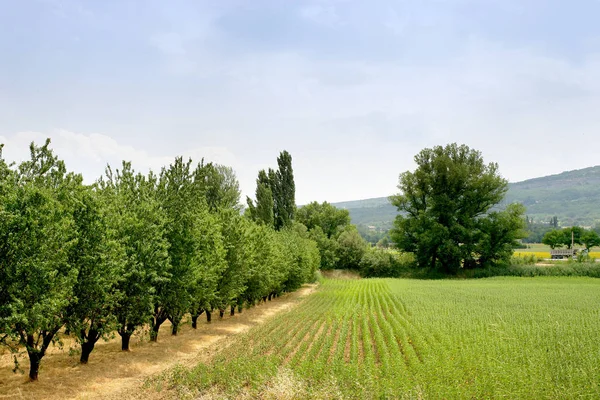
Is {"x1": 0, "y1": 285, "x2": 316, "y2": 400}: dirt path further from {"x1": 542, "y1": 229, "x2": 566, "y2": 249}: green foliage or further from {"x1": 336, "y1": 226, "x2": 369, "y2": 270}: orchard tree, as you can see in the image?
{"x1": 542, "y1": 229, "x2": 566, "y2": 249}: green foliage

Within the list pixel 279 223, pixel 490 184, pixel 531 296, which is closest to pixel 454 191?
pixel 490 184

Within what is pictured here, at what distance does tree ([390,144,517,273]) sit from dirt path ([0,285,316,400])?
5150 cm

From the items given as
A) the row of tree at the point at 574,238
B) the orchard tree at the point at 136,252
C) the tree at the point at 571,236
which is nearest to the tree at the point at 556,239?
the row of tree at the point at 574,238

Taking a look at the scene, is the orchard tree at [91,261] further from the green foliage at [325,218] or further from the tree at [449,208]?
the green foliage at [325,218]

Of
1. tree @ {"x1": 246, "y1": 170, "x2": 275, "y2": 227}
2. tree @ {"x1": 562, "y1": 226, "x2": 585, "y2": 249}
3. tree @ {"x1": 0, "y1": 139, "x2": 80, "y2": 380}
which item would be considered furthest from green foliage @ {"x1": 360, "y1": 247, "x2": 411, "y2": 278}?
tree @ {"x1": 562, "y1": 226, "x2": 585, "y2": 249}

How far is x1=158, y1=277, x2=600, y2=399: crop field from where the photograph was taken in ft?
38.1

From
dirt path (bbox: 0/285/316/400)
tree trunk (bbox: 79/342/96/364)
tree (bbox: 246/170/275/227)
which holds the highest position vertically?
tree (bbox: 246/170/275/227)

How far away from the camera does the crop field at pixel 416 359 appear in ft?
38.1

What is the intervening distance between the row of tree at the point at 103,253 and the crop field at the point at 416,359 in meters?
3.65

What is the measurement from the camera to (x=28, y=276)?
452 inches

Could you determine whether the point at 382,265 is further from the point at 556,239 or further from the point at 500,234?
the point at 556,239

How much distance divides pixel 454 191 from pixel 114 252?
63731 millimetres

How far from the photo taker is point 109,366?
15844 mm

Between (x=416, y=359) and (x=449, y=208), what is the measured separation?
58.0 metres
